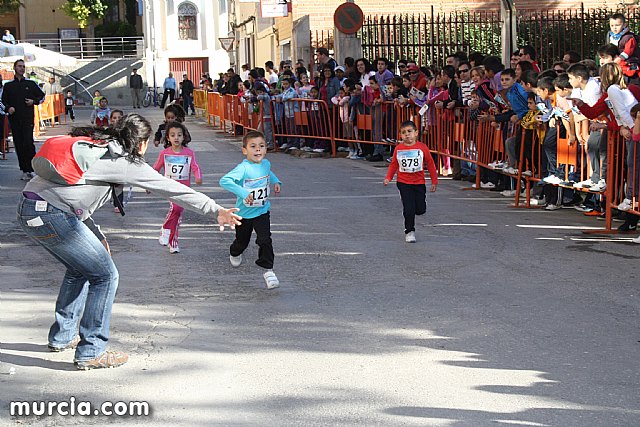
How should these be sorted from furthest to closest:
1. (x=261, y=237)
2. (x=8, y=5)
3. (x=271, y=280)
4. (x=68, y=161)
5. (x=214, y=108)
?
(x=8, y=5)
(x=214, y=108)
(x=261, y=237)
(x=271, y=280)
(x=68, y=161)

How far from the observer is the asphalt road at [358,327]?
222 inches

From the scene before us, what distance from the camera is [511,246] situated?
10.6 metres

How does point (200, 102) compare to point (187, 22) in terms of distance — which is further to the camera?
point (187, 22)

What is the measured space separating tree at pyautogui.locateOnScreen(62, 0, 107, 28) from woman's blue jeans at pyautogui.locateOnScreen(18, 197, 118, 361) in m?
62.6

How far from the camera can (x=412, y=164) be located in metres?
11.1

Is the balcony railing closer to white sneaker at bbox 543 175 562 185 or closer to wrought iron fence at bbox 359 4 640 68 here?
wrought iron fence at bbox 359 4 640 68

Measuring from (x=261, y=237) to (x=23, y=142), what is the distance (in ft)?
34.1

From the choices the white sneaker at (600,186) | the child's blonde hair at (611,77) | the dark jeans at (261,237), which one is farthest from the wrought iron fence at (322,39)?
the dark jeans at (261,237)

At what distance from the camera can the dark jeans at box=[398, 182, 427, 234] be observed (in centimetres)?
1098

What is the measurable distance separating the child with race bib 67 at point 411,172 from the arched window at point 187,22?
6051 cm

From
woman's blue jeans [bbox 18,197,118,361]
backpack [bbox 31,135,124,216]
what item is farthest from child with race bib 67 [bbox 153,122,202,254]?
backpack [bbox 31,135,124,216]

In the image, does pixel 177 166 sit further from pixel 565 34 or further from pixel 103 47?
pixel 103 47

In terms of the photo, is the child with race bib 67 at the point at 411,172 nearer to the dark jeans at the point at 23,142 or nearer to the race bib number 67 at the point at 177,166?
the race bib number 67 at the point at 177,166

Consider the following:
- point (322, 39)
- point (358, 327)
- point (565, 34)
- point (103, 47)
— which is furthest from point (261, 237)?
point (103, 47)
